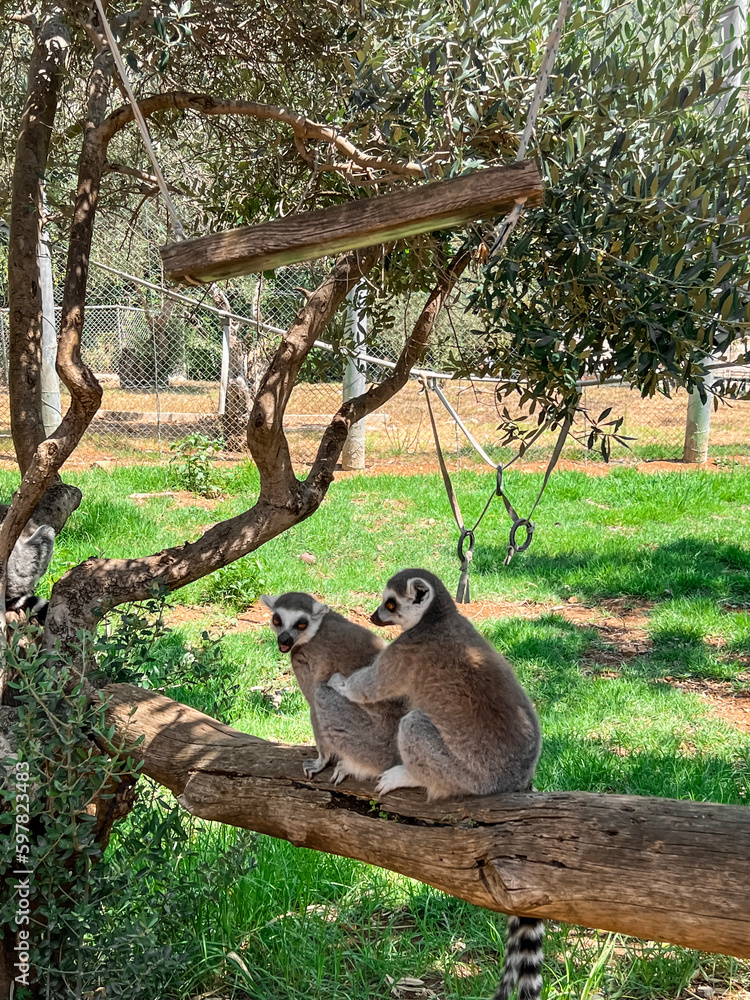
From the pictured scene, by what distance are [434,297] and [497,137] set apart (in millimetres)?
737

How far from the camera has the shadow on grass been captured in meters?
6.95

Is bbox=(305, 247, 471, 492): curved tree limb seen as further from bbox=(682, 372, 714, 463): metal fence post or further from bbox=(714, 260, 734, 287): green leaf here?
bbox=(682, 372, 714, 463): metal fence post

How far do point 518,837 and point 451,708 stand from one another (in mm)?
504

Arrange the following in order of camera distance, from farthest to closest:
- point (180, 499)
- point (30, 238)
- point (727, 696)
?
point (180, 499), point (727, 696), point (30, 238)

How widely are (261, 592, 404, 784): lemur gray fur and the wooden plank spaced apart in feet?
4.58

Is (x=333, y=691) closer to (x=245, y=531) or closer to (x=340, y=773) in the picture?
(x=340, y=773)

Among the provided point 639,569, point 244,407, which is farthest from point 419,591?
point 244,407

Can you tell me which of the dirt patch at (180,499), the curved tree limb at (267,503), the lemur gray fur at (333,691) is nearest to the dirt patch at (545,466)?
the dirt patch at (180,499)

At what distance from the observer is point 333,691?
2.92 metres

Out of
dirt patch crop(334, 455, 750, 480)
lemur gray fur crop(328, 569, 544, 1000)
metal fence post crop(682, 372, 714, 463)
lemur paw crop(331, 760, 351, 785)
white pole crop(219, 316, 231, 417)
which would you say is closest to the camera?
lemur gray fur crop(328, 569, 544, 1000)

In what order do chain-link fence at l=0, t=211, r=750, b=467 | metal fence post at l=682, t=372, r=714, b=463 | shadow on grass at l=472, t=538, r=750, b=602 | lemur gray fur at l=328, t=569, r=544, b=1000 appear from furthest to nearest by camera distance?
chain-link fence at l=0, t=211, r=750, b=467, metal fence post at l=682, t=372, r=714, b=463, shadow on grass at l=472, t=538, r=750, b=602, lemur gray fur at l=328, t=569, r=544, b=1000

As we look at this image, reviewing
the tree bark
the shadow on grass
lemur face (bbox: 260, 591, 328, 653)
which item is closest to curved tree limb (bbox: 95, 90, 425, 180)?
the tree bark

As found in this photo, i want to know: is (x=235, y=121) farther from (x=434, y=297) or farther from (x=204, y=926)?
(x=204, y=926)

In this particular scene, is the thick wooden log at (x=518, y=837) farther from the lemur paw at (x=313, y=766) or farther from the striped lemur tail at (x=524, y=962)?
the striped lemur tail at (x=524, y=962)
